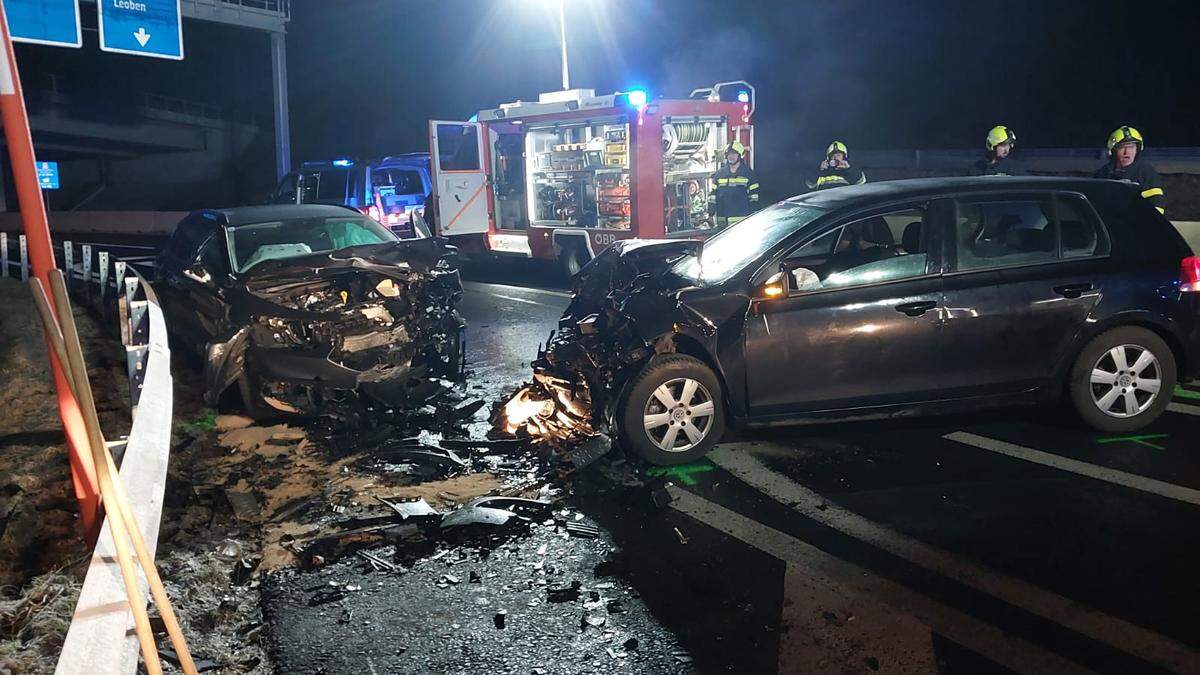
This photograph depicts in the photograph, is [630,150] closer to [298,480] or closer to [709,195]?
[709,195]

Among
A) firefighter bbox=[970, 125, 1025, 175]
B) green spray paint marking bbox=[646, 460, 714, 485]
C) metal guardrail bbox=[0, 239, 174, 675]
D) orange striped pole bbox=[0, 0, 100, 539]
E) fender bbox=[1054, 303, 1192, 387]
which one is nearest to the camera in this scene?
metal guardrail bbox=[0, 239, 174, 675]

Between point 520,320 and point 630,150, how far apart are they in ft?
11.7

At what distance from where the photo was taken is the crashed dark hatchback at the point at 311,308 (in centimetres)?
645

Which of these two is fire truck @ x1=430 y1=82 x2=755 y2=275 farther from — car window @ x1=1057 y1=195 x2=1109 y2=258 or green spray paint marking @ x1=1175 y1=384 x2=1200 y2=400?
car window @ x1=1057 y1=195 x2=1109 y2=258

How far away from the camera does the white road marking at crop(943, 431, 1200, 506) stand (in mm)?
4727

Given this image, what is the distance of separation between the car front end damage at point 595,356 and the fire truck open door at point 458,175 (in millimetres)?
8817

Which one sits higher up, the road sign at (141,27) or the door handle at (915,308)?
the road sign at (141,27)

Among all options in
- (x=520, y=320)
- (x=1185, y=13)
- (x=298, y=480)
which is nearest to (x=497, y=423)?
(x=298, y=480)

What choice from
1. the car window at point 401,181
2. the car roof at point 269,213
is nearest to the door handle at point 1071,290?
the car roof at point 269,213

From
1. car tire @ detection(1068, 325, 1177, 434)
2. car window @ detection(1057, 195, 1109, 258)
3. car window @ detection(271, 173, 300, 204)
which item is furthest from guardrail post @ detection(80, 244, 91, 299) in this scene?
car tire @ detection(1068, 325, 1177, 434)

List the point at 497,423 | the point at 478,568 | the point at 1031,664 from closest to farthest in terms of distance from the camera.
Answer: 1. the point at 1031,664
2. the point at 478,568
3. the point at 497,423

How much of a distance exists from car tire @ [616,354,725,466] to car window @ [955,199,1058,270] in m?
1.76

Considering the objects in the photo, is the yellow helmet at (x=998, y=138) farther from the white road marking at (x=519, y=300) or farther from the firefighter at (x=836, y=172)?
the white road marking at (x=519, y=300)

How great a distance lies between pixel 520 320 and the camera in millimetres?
10562
